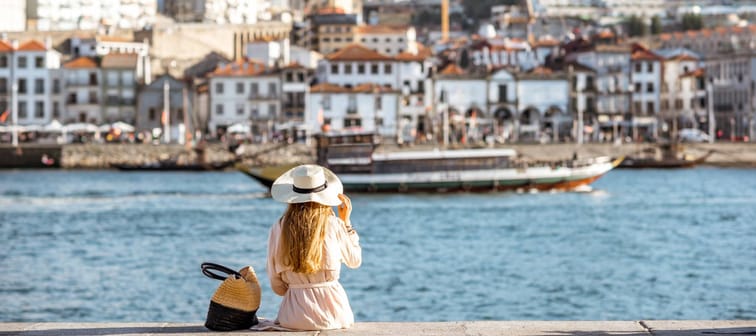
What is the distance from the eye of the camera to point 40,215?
4853 cm

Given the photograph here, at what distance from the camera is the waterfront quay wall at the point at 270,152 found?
8506 centimetres

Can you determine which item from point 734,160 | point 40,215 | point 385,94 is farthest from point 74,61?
point 40,215

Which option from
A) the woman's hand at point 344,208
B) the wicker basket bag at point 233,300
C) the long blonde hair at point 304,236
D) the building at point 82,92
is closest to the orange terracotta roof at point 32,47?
the building at point 82,92

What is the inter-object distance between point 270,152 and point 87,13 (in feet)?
196

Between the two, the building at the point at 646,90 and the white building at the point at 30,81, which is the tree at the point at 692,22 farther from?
the white building at the point at 30,81

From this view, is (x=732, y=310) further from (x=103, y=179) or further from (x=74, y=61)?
(x=74, y=61)

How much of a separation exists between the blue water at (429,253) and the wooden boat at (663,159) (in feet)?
69.2

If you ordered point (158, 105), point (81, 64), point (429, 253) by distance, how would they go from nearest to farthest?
1. point (429, 253)
2. point (158, 105)
3. point (81, 64)

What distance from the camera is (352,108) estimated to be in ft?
304

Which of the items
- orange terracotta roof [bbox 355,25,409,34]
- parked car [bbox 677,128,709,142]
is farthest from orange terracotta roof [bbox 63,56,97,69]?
parked car [bbox 677,128,709,142]

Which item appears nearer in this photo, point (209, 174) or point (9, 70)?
point (209, 174)

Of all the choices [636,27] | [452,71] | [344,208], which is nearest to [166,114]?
[452,71]

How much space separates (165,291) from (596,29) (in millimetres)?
117060

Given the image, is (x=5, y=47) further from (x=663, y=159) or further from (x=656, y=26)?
(x=656, y=26)
